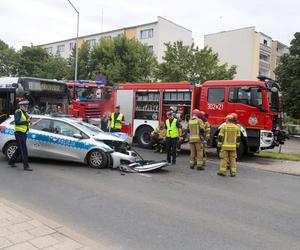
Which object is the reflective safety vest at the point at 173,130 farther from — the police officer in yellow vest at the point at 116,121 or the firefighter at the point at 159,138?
the police officer in yellow vest at the point at 116,121

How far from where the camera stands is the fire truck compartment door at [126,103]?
49.9 feet

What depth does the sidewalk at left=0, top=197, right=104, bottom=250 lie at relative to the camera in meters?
4.12

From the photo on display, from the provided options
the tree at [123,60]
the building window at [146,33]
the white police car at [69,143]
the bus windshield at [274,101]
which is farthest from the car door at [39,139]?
the building window at [146,33]

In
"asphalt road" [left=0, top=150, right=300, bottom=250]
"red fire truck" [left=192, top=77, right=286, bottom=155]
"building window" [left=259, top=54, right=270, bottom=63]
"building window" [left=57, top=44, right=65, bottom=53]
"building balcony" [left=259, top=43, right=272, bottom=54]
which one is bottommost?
"asphalt road" [left=0, top=150, right=300, bottom=250]

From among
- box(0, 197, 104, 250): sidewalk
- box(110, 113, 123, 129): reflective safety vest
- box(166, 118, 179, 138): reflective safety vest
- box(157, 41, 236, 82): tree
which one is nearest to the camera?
box(0, 197, 104, 250): sidewalk

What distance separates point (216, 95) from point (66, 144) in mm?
5689

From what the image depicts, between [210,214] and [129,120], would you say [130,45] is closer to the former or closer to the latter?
[129,120]

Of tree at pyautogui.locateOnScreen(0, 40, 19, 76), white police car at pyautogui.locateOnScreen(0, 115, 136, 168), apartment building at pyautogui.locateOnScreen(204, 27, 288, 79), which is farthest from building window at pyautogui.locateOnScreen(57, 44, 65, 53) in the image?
white police car at pyautogui.locateOnScreen(0, 115, 136, 168)

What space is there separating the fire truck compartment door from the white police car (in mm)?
4844

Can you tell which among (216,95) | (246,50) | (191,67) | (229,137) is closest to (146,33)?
(246,50)

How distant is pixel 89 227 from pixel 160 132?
28.2ft

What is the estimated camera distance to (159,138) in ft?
44.5

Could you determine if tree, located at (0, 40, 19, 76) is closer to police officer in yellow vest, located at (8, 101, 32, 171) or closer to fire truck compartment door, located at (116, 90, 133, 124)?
fire truck compartment door, located at (116, 90, 133, 124)

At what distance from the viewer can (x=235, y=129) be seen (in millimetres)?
9648
